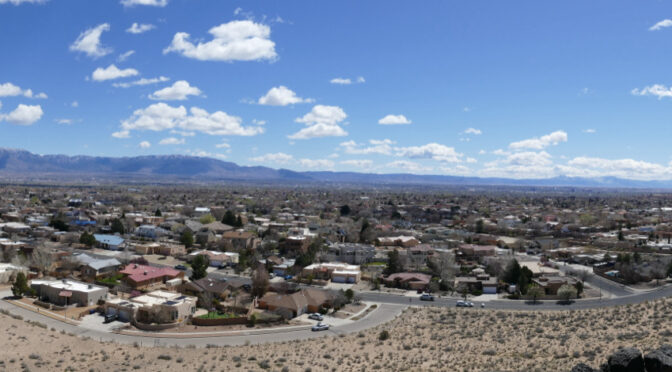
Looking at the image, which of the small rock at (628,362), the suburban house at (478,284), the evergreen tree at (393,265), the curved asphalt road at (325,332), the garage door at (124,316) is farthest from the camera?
the evergreen tree at (393,265)

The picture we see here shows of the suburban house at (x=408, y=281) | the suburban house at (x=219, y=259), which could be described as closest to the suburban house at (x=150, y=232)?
the suburban house at (x=219, y=259)

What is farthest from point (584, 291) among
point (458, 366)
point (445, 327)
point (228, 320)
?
point (228, 320)

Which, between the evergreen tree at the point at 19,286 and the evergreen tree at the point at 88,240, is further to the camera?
the evergreen tree at the point at 88,240

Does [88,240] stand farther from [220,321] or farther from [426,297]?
[426,297]

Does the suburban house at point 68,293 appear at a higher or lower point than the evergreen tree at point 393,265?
lower

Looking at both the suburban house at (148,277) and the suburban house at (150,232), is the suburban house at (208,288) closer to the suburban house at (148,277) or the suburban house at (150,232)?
the suburban house at (148,277)

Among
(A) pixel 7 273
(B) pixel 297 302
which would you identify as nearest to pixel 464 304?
(B) pixel 297 302
